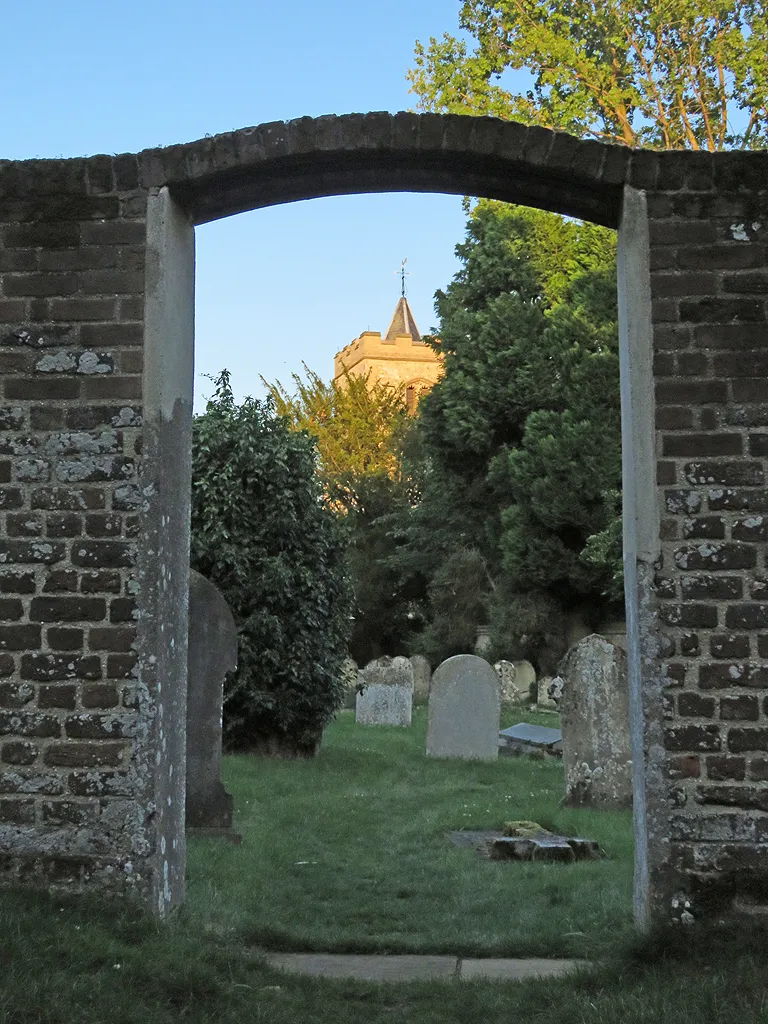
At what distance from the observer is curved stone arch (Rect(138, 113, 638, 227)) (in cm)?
563

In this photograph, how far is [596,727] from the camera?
1073 centimetres

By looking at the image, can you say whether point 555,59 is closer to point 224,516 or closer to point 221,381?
point 221,381

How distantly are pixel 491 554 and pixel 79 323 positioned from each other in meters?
26.4

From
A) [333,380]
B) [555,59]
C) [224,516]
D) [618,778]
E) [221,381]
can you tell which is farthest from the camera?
[333,380]

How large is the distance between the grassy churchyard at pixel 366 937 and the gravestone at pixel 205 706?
1.24ft

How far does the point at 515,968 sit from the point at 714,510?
2311mm

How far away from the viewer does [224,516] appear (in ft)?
44.9

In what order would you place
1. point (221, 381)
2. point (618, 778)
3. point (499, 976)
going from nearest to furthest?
point (499, 976) → point (618, 778) → point (221, 381)

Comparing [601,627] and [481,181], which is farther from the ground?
[481,181]

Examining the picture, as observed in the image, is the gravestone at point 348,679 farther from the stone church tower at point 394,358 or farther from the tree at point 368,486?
the stone church tower at point 394,358

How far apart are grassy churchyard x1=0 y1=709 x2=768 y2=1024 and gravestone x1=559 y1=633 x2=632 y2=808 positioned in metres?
0.50

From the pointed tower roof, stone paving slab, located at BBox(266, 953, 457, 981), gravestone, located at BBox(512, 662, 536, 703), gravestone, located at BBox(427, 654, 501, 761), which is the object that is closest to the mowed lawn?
stone paving slab, located at BBox(266, 953, 457, 981)

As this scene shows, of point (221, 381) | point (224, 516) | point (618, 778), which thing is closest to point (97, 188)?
point (618, 778)

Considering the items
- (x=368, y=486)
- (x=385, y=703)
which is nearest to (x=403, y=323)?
(x=368, y=486)
